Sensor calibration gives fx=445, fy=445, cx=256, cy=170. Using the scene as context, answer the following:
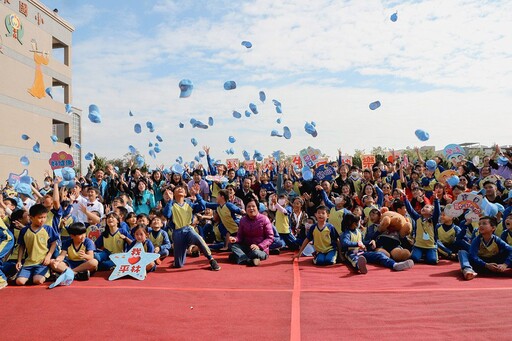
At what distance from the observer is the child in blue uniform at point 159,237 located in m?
7.05

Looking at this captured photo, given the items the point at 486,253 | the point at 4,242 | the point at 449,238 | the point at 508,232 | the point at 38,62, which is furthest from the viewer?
the point at 38,62

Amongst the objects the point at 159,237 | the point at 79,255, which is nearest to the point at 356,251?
the point at 159,237

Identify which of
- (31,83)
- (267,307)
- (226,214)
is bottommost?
(267,307)

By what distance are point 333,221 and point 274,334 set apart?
3802mm

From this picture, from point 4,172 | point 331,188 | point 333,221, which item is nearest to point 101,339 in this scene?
point 333,221

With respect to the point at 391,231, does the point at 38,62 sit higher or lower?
higher

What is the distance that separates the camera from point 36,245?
5719 millimetres

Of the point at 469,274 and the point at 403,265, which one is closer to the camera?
the point at 469,274

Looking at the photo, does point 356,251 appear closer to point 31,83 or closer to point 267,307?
point 267,307

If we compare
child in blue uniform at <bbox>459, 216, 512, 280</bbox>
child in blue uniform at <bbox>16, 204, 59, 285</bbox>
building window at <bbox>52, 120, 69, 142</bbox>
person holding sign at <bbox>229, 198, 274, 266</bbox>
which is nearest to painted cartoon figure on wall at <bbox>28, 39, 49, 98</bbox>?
building window at <bbox>52, 120, 69, 142</bbox>

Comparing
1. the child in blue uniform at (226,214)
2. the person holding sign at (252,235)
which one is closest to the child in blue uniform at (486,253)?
the person holding sign at (252,235)

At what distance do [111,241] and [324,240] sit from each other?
10.3 ft

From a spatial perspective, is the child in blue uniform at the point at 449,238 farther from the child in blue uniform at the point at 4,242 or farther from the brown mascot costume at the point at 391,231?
the child in blue uniform at the point at 4,242

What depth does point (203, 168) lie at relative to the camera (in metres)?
11.2
